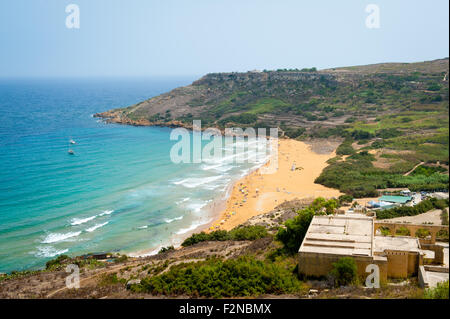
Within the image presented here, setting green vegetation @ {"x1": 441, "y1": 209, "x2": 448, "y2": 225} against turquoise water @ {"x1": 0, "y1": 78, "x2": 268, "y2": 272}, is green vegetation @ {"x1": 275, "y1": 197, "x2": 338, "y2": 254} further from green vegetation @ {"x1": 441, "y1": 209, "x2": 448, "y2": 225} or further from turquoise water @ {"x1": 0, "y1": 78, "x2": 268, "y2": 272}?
turquoise water @ {"x1": 0, "y1": 78, "x2": 268, "y2": 272}

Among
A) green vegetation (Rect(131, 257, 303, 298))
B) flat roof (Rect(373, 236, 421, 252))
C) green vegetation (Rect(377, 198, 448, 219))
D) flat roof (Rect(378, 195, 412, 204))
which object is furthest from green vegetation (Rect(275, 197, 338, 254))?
flat roof (Rect(378, 195, 412, 204))

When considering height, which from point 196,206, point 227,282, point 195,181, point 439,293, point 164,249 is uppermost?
point 439,293

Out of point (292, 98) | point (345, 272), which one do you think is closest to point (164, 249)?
point (345, 272)

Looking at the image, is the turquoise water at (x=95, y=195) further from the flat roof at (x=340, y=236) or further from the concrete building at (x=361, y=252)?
the concrete building at (x=361, y=252)

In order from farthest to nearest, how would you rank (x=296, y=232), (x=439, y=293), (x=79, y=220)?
(x=79, y=220) → (x=296, y=232) → (x=439, y=293)

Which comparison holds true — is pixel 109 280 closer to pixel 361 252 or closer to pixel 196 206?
pixel 361 252
